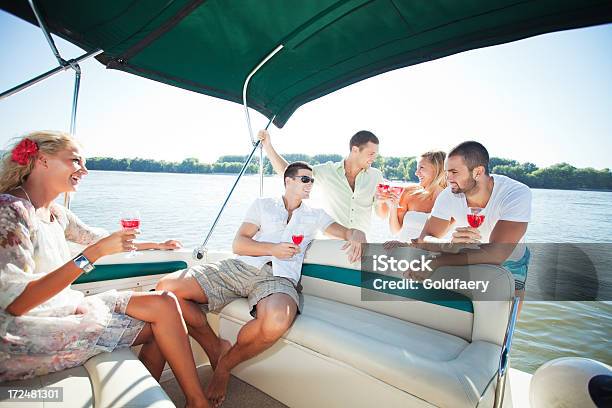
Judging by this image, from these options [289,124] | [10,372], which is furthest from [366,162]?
[10,372]

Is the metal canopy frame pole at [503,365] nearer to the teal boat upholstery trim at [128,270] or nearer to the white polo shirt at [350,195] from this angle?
the white polo shirt at [350,195]

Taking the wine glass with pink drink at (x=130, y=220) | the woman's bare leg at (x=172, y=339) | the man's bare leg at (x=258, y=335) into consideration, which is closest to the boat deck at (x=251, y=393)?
the man's bare leg at (x=258, y=335)

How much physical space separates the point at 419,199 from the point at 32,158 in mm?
2348

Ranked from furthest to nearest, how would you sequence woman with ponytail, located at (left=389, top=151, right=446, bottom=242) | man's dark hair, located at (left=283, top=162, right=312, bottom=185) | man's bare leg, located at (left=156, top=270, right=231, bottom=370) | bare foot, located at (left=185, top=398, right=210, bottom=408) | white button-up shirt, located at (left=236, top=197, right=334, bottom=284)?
woman with ponytail, located at (left=389, top=151, right=446, bottom=242) < man's dark hair, located at (left=283, top=162, right=312, bottom=185) < white button-up shirt, located at (left=236, top=197, right=334, bottom=284) < man's bare leg, located at (left=156, top=270, right=231, bottom=370) < bare foot, located at (left=185, top=398, right=210, bottom=408)

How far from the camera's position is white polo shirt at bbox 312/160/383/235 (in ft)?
8.96

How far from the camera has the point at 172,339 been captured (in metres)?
1.51

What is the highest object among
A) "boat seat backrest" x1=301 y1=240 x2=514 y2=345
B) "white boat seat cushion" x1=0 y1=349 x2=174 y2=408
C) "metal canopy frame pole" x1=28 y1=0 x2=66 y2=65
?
"metal canopy frame pole" x1=28 y1=0 x2=66 y2=65

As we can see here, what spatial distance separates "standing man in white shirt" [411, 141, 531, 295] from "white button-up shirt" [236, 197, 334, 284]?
0.69m

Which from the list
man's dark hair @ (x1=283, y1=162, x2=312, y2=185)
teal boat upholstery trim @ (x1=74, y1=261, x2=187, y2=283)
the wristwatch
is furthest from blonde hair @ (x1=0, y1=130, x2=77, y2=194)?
man's dark hair @ (x1=283, y1=162, x2=312, y2=185)

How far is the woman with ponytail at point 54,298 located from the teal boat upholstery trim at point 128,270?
401 millimetres

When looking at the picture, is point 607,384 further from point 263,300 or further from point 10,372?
point 10,372

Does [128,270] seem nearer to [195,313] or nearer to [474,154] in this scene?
[195,313]

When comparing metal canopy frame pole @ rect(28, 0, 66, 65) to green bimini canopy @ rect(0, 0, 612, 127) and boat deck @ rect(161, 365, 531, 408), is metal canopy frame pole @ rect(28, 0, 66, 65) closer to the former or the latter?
green bimini canopy @ rect(0, 0, 612, 127)

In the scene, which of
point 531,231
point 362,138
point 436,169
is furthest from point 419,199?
point 531,231
